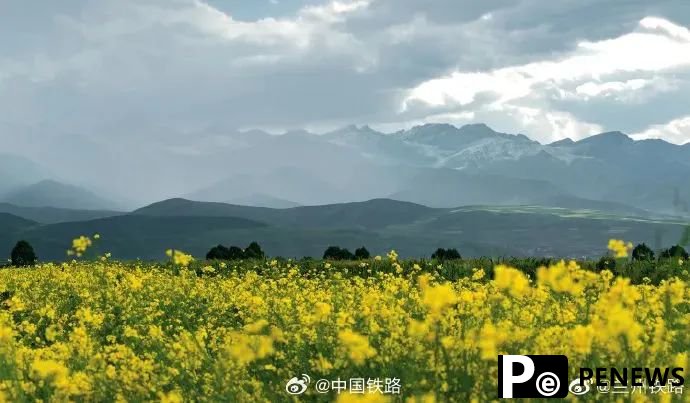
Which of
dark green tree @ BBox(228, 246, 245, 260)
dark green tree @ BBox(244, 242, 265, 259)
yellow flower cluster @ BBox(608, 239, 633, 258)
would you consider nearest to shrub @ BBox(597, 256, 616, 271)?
dark green tree @ BBox(244, 242, 265, 259)

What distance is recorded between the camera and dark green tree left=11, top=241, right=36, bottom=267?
114ft

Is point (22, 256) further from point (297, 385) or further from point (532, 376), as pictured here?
point (532, 376)

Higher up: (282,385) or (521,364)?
(521,364)

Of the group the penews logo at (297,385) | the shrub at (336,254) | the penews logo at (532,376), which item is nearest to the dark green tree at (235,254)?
the shrub at (336,254)

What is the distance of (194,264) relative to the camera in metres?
25.0

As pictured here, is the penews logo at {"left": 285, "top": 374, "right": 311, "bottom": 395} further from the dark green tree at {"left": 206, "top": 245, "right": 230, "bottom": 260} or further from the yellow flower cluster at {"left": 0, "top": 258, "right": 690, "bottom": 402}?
the dark green tree at {"left": 206, "top": 245, "right": 230, "bottom": 260}

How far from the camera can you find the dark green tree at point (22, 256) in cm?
3460

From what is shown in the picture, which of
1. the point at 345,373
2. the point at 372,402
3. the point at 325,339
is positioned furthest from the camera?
the point at 325,339

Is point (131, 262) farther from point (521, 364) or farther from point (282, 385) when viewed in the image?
point (521, 364)

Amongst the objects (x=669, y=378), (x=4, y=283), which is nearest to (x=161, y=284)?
(x=4, y=283)

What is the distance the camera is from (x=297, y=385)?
272 inches

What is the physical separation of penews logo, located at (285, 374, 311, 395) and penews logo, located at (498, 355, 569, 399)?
89.2 inches

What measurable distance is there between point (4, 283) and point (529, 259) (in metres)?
16.8

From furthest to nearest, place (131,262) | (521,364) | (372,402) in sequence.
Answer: (131,262) → (521,364) → (372,402)
